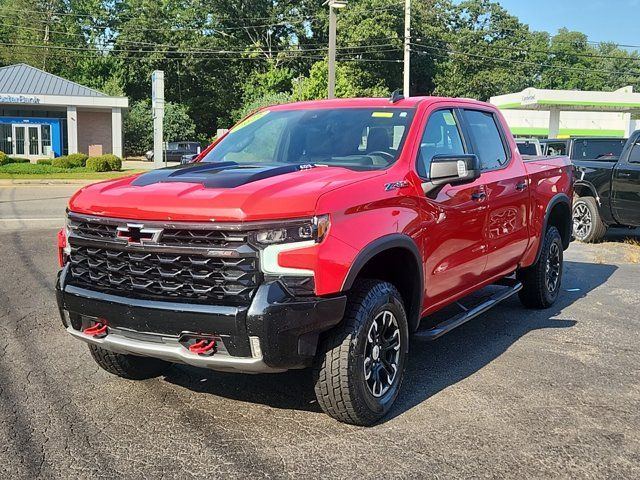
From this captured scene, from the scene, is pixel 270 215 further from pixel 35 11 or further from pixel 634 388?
pixel 35 11

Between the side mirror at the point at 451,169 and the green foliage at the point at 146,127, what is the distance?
170ft

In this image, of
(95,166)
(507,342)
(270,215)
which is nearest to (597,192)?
(507,342)

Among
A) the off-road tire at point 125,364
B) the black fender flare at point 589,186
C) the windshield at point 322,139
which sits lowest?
the off-road tire at point 125,364

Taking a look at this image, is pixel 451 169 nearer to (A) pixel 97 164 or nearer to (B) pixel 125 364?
(B) pixel 125 364

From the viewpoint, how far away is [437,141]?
15.9ft

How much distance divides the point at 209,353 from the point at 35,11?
7276 cm

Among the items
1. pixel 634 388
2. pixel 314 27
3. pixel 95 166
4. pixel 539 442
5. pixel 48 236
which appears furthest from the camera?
pixel 314 27

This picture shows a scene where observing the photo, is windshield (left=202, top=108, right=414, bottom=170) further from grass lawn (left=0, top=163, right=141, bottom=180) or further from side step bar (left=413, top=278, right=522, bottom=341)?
grass lawn (left=0, top=163, right=141, bottom=180)

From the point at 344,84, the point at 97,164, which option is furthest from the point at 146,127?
the point at 97,164

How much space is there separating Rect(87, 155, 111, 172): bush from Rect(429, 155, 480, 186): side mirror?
28.9 m

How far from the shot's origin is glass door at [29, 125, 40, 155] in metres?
A: 42.4

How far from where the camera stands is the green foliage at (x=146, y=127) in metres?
54.0

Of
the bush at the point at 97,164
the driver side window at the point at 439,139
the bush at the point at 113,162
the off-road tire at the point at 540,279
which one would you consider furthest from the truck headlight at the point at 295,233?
the bush at the point at 113,162

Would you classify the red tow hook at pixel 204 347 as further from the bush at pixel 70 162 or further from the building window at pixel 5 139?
the building window at pixel 5 139
